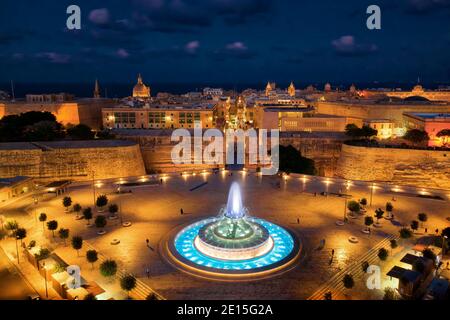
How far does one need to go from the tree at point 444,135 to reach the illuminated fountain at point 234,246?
25.0m

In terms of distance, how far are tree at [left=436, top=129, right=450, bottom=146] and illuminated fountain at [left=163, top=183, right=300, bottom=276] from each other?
2500cm

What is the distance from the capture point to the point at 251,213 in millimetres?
21484

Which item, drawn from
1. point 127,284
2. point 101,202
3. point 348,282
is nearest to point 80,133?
point 101,202

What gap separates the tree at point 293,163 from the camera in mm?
33031

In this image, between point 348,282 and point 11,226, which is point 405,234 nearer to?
point 348,282

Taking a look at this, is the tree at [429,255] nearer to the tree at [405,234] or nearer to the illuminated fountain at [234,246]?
the tree at [405,234]

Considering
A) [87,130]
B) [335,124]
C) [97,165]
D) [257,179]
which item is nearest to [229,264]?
[257,179]

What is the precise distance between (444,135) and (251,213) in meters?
24.6

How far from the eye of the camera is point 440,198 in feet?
78.1

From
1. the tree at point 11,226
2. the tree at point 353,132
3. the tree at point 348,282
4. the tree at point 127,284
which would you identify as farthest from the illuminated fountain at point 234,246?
the tree at point 353,132

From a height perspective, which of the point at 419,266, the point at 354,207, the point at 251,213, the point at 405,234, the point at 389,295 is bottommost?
the point at 389,295

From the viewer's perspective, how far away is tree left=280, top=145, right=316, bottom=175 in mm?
33031
